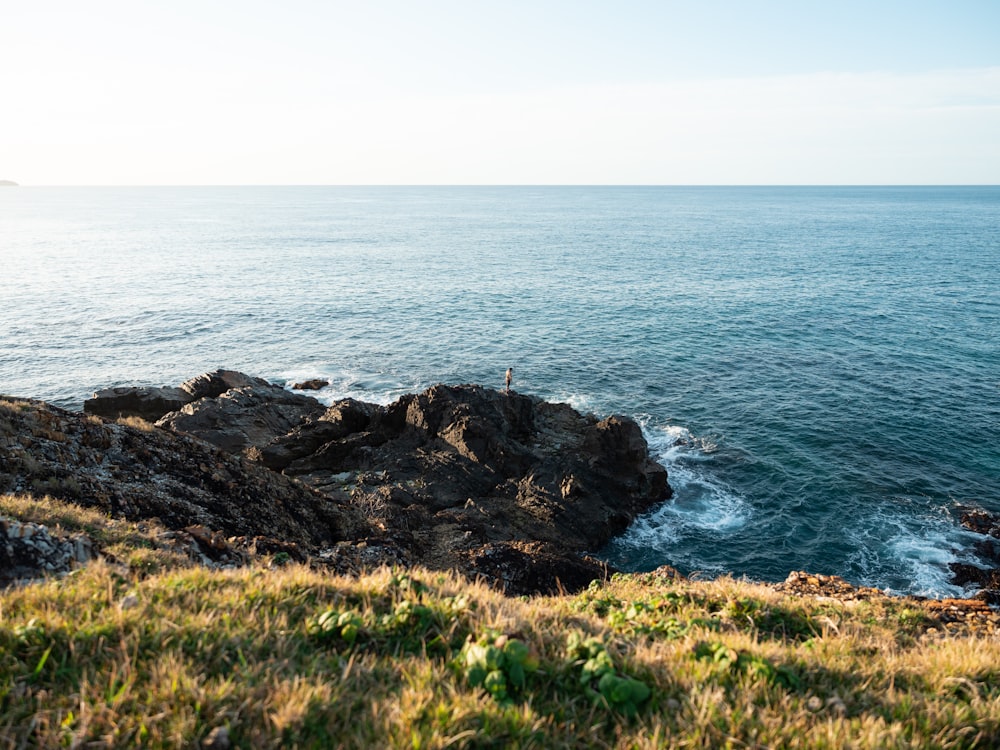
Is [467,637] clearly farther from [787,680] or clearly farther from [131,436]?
[131,436]

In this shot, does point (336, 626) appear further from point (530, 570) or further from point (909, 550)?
point (909, 550)

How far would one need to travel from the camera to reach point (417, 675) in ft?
19.7

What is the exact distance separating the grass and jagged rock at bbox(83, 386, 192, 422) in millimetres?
31123

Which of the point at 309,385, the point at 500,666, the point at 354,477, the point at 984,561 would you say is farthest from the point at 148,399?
the point at 984,561

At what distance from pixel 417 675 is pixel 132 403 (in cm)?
3637

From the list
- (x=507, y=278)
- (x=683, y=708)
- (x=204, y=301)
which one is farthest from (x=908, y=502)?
(x=204, y=301)

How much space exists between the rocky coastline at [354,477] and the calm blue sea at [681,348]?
3.23 meters

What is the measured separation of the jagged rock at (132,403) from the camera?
3494 centimetres

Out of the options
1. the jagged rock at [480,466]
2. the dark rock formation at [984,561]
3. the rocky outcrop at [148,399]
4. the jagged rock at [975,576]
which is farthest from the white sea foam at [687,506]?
the rocky outcrop at [148,399]

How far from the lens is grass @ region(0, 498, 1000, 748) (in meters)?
5.16

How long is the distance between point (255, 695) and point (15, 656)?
96.9 inches

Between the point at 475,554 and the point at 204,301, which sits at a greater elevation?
the point at 204,301

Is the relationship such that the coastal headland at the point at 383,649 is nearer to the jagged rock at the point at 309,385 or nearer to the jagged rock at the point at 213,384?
the jagged rock at the point at 213,384

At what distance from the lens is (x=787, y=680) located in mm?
6398
